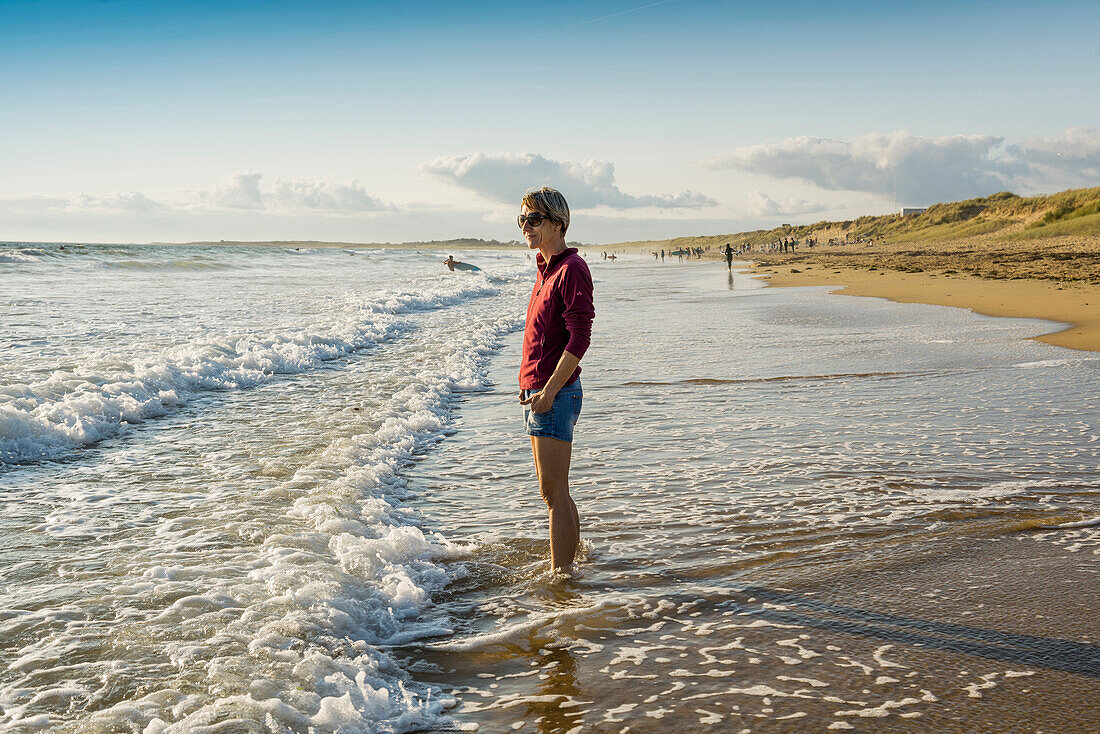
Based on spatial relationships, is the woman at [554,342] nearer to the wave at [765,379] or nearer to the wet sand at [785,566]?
the wet sand at [785,566]

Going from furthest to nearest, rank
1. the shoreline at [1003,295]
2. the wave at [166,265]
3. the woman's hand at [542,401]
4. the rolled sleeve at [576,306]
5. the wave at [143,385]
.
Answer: the wave at [166,265], the shoreline at [1003,295], the wave at [143,385], the woman's hand at [542,401], the rolled sleeve at [576,306]

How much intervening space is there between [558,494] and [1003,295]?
799 inches

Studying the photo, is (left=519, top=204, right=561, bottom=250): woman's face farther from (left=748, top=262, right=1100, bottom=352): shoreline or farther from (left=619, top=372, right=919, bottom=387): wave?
(left=748, top=262, right=1100, bottom=352): shoreline

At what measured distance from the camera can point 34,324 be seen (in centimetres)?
1634

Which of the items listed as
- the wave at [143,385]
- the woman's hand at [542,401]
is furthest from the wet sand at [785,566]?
the wave at [143,385]

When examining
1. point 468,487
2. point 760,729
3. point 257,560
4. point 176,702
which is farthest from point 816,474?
point 176,702

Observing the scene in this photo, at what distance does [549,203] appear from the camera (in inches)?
162

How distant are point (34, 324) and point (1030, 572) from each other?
724 inches

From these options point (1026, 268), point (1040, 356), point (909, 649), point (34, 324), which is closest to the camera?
point (909, 649)

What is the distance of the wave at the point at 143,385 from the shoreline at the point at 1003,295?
12653mm

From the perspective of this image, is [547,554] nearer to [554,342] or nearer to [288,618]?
[554,342]

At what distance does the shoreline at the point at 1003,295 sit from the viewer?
539 inches

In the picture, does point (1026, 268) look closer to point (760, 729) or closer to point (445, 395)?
point (445, 395)

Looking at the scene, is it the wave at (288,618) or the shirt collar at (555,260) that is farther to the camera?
the shirt collar at (555,260)
